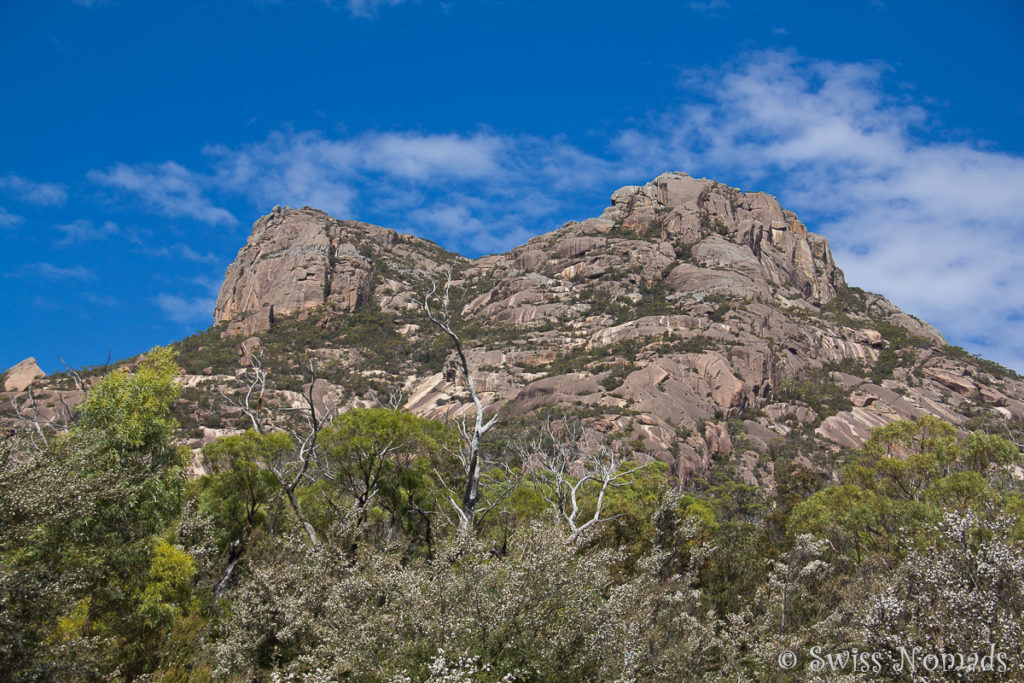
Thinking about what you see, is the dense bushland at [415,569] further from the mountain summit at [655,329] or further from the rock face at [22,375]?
the rock face at [22,375]

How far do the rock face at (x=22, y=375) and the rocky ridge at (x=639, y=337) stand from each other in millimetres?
15169

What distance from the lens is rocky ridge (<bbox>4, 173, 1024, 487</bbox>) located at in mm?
76500

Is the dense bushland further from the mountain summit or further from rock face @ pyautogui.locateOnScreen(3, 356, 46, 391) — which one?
rock face @ pyautogui.locateOnScreen(3, 356, 46, 391)

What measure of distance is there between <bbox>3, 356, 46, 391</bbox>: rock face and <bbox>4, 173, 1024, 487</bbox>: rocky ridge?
1517 cm

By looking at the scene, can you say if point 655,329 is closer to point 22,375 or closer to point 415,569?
point 415,569

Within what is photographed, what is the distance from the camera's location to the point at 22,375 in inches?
3499

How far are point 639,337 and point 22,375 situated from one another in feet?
296

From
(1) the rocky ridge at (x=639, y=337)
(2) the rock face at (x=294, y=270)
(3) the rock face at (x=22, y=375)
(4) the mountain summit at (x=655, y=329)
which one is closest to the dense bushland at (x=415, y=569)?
(4) the mountain summit at (x=655, y=329)

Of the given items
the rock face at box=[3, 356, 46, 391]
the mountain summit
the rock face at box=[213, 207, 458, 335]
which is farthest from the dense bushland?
the rock face at box=[213, 207, 458, 335]

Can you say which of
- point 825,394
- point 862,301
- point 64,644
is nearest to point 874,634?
point 64,644

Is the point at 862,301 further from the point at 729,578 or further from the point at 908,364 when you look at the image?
the point at 729,578

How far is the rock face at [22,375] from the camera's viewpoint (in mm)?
86250

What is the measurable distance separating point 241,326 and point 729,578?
111m

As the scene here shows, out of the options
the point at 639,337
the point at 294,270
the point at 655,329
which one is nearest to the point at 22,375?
the point at 294,270
